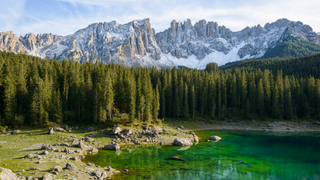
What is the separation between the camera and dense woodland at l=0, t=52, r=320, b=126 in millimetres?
56344

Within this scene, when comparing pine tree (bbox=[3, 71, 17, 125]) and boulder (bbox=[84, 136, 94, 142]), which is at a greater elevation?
pine tree (bbox=[3, 71, 17, 125])

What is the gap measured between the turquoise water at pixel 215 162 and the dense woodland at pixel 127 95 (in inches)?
842

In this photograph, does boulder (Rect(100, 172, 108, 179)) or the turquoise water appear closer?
boulder (Rect(100, 172, 108, 179))

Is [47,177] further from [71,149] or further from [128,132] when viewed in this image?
[128,132]

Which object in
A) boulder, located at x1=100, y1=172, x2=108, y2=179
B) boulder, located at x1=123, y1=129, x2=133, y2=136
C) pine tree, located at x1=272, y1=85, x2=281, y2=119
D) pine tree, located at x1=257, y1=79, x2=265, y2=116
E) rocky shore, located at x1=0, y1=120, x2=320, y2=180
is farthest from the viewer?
pine tree, located at x1=257, y1=79, x2=265, y2=116

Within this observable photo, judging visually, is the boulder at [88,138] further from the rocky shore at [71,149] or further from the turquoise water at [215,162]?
the turquoise water at [215,162]

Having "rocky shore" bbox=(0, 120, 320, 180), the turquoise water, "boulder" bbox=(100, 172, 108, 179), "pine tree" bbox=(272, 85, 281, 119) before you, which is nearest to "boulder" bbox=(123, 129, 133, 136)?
"rocky shore" bbox=(0, 120, 320, 180)

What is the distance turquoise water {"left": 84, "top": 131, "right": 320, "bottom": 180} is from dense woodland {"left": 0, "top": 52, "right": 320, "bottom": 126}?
2140 cm

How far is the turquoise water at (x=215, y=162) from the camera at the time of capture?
2808 cm

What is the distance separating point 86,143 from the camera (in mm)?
42938

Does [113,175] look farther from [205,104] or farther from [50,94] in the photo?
[205,104]

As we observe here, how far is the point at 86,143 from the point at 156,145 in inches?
639

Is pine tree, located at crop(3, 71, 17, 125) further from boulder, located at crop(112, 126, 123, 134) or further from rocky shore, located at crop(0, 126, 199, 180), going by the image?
boulder, located at crop(112, 126, 123, 134)

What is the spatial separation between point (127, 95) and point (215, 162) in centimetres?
3825
